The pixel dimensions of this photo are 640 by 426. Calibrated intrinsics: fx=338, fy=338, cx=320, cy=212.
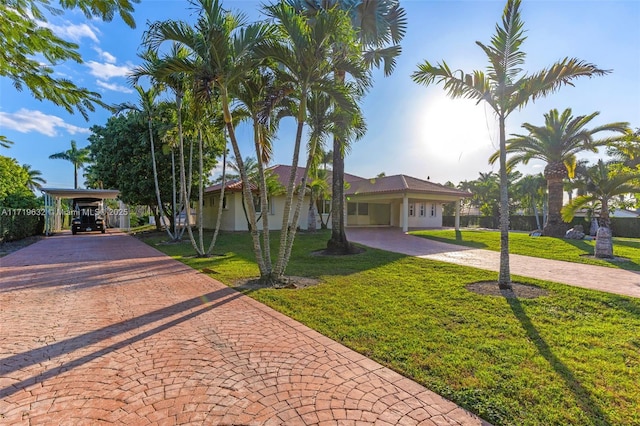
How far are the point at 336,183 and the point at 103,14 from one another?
32.0 feet

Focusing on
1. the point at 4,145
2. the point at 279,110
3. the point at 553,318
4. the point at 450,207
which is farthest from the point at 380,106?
the point at 450,207

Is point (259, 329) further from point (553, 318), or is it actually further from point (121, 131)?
point (121, 131)

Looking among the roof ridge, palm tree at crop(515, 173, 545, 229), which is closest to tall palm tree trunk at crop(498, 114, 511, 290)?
the roof ridge

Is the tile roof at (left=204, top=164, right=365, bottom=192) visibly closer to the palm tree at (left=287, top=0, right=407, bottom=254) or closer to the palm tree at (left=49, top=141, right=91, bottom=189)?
the palm tree at (left=287, top=0, right=407, bottom=254)

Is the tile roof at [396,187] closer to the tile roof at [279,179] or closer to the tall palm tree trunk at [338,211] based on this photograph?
the tile roof at [279,179]

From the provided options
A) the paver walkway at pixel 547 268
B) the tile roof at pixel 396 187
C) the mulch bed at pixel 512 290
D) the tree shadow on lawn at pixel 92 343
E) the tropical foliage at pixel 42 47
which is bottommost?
the tree shadow on lawn at pixel 92 343

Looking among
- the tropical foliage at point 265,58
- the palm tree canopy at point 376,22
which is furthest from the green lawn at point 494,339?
the palm tree canopy at point 376,22

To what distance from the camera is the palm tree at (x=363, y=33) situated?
11859 mm

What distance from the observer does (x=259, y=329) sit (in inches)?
186

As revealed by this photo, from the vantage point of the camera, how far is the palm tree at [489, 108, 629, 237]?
1580 cm

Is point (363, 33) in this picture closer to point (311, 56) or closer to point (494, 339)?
point (311, 56)

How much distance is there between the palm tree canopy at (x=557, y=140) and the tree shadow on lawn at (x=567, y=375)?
45.7ft

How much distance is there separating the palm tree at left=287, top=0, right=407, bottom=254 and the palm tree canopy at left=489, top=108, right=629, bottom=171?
26.0ft

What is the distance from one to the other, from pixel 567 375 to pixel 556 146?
16632 mm
